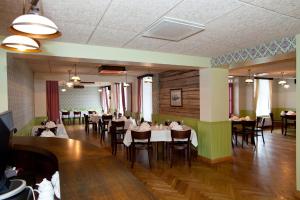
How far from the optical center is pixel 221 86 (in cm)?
482

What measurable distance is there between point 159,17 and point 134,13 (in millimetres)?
292

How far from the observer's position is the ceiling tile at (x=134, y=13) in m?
2.01

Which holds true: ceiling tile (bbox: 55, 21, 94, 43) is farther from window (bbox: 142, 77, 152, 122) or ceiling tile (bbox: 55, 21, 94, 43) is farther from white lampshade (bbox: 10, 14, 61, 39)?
window (bbox: 142, 77, 152, 122)

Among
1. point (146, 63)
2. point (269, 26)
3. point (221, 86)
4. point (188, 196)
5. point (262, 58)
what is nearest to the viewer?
point (269, 26)

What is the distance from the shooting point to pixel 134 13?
224cm

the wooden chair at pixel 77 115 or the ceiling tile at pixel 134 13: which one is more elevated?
the ceiling tile at pixel 134 13

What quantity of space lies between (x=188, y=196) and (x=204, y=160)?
1956 millimetres

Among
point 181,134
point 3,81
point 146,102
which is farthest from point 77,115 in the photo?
point 3,81

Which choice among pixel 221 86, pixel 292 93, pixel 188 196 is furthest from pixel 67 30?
pixel 292 93

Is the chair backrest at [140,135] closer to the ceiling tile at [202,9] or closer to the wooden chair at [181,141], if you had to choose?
the wooden chair at [181,141]

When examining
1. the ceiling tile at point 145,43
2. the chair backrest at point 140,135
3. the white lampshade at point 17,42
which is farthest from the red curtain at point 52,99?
the white lampshade at point 17,42

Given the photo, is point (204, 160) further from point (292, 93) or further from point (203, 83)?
point (292, 93)

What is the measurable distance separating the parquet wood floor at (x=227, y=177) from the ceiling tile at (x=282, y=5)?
251cm

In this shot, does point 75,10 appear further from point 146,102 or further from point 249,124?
point 146,102
